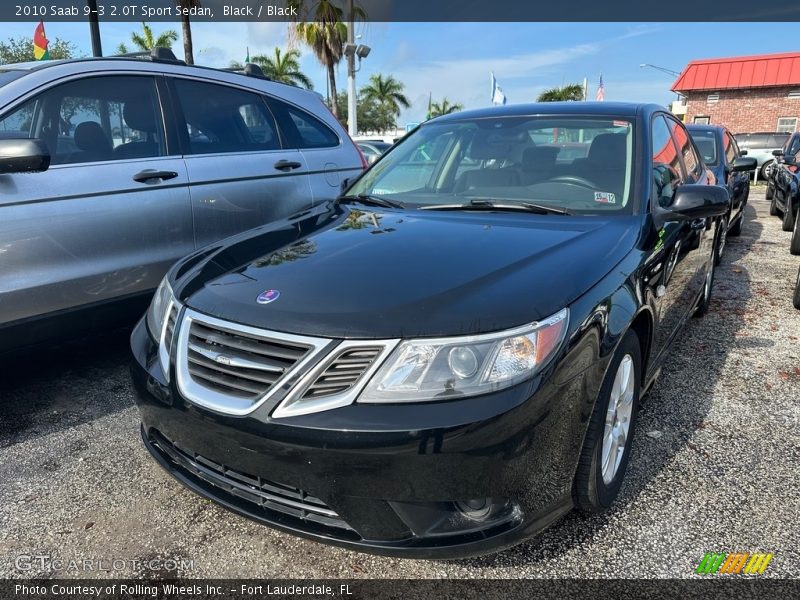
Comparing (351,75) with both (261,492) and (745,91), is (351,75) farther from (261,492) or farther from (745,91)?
(745,91)

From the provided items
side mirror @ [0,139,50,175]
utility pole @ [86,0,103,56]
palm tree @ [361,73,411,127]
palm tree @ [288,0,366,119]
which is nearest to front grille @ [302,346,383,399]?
side mirror @ [0,139,50,175]

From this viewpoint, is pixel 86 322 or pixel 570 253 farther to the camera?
pixel 86 322

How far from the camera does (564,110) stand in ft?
10.8

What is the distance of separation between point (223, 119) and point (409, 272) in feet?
8.55

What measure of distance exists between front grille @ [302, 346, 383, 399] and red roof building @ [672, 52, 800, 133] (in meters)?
36.3

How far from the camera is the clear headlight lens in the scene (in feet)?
7.34

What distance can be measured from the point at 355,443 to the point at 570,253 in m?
1.07

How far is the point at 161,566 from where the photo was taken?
6.82 feet

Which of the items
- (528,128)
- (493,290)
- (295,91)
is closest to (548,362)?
(493,290)

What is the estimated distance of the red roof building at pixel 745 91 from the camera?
31141 mm

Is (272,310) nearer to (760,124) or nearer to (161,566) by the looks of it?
(161,566)

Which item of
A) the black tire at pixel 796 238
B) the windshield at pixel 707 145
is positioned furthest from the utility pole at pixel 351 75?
the black tire at pixel 796 238

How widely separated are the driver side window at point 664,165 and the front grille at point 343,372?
175cm

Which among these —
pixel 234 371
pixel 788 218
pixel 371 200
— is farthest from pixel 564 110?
pixel 788 218
